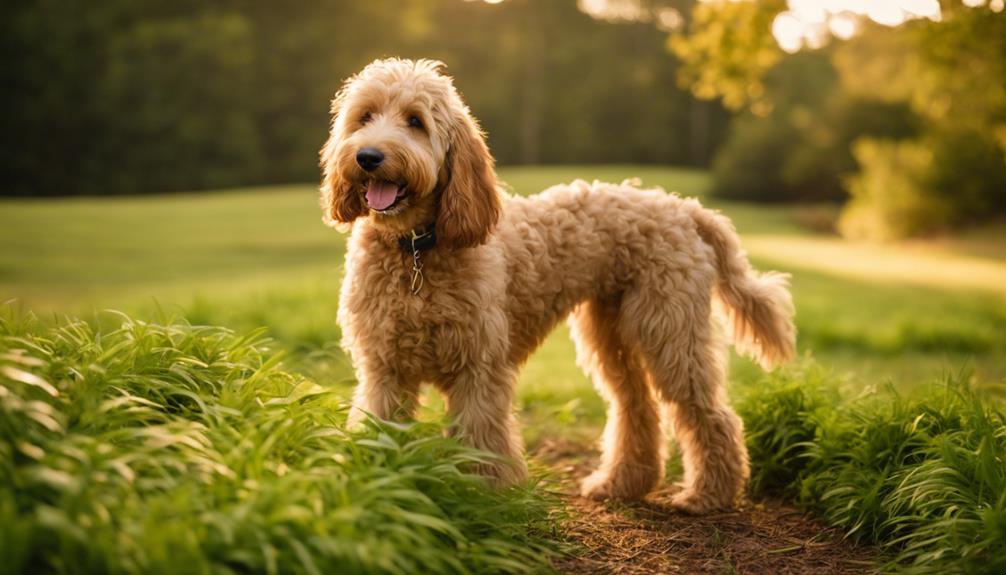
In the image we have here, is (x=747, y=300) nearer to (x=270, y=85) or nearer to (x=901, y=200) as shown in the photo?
(x=901, y=200)

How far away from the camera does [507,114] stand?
4288 centimetres

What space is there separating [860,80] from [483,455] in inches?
1453

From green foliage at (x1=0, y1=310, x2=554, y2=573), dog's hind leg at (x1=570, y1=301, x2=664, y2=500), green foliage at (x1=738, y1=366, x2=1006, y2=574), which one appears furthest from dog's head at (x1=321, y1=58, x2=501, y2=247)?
green foliage at (x1=738, y1=366, x2=1006, y2=574)

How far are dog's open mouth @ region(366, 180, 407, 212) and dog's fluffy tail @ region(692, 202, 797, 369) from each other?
75.3 inches

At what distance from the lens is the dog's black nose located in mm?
3508

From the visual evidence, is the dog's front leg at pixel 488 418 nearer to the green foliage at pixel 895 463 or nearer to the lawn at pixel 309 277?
the green foliage at pixel 895 463

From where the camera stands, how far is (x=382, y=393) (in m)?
3.86

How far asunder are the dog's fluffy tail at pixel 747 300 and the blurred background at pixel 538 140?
3.99m

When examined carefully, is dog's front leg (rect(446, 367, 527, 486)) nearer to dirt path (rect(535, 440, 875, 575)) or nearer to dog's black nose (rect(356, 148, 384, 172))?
dirt path (rect(535, 440, 875, 575))

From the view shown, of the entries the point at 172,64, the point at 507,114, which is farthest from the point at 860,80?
the point at 172,64

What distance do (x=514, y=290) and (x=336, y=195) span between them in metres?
1.01

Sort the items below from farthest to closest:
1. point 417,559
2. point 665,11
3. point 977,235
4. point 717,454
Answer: point 665,11 < point 977,235 < point 717,454 < point 417,559

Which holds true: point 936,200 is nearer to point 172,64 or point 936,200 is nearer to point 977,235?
point 977,235

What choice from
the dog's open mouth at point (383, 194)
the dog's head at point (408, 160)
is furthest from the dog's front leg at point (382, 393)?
the dog's open mouth at point (383, 194)
